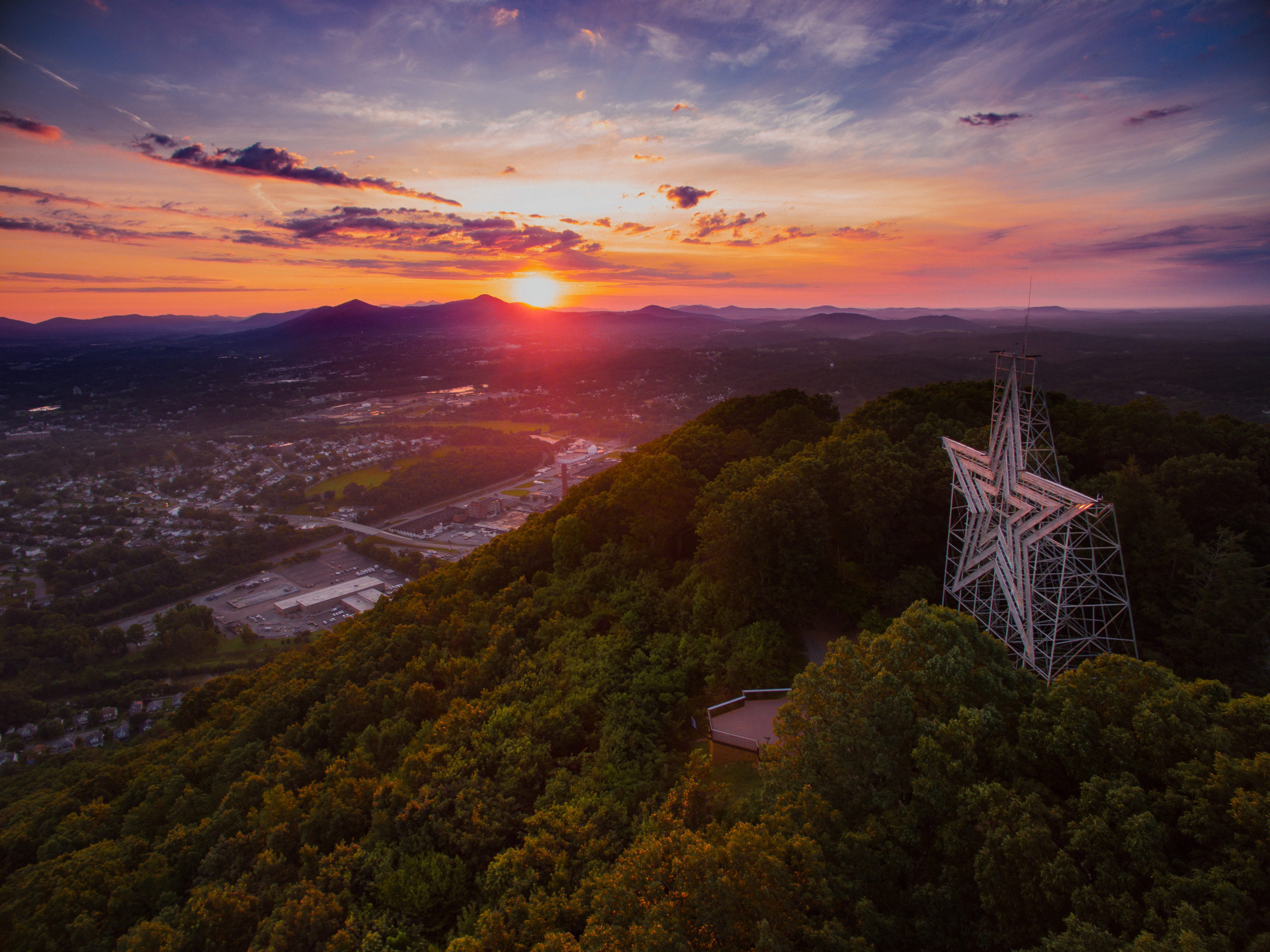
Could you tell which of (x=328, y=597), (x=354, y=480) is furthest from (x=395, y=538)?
(x=354, y=480)

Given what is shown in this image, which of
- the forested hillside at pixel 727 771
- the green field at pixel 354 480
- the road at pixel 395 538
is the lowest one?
the road at pixel 395 538

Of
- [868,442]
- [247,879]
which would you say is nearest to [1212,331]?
[868,442]

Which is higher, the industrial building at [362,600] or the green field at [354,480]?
the green field at [354,480]

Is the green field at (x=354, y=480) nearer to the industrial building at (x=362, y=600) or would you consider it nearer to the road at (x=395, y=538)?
the road at (x=395, y=538)

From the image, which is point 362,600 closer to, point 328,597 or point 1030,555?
point 328,597

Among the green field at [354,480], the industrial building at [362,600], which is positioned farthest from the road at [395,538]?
the industrial building at [362,600]

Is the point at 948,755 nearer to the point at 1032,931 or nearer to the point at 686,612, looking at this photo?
the point at 1032,931
